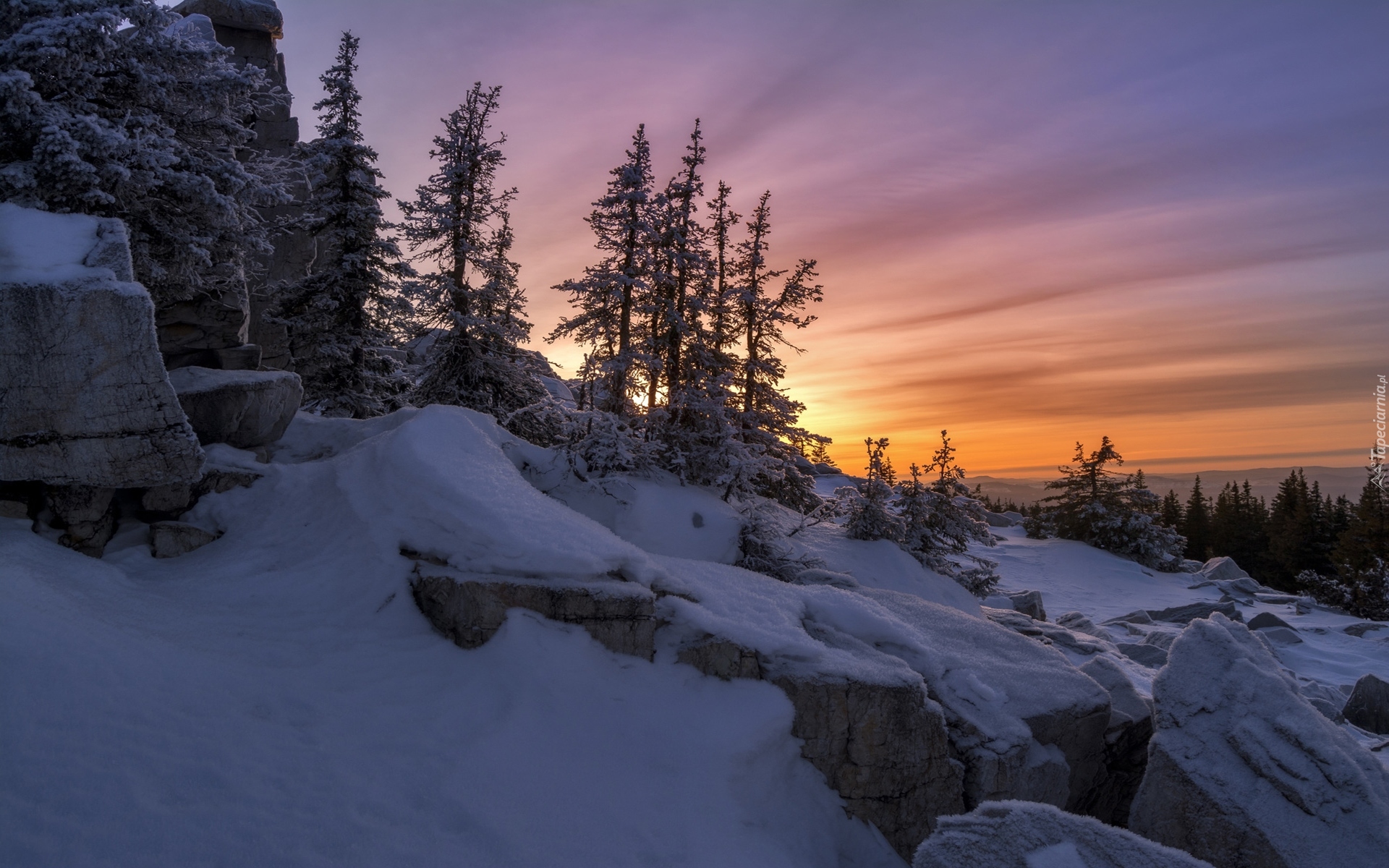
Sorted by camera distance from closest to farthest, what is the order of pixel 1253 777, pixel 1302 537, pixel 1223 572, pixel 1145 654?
1. pixel 1253 777
2. pixel 1145 654
3. pixel 1223 572
4. pixel 1302 537

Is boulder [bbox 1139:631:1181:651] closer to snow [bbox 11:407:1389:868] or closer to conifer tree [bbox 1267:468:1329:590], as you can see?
snow [bbox 11:407:1389:868]

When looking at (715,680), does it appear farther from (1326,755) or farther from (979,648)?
(1326,755)

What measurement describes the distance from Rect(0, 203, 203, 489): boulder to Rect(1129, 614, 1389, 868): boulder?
43.2 feet

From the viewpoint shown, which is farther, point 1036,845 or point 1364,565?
point 1364,565

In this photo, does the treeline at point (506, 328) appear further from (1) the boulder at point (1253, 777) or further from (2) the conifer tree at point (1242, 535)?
(2) the conifer tree at point (1242, 535)

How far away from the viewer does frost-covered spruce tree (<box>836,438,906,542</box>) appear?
17.1m

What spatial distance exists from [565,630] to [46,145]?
11.2 m

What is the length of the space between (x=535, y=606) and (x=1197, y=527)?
58.8m

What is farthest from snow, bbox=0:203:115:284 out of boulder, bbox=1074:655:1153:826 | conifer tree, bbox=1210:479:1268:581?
conifer tree, bbox=1210:479:1268:581

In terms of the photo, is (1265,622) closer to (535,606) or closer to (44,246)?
(535,606)

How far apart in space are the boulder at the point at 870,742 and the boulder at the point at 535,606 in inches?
27.4

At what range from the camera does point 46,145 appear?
32.8 ft

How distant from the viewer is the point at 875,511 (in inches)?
670

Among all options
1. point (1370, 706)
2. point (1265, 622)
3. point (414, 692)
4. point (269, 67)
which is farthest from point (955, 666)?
point (269, 67)
